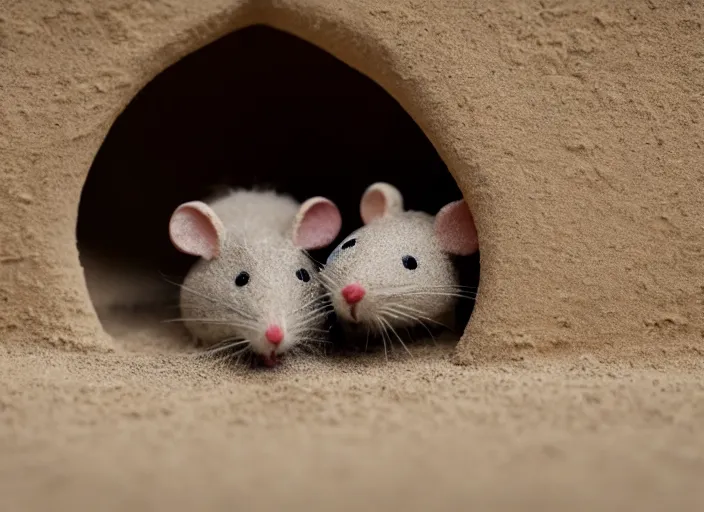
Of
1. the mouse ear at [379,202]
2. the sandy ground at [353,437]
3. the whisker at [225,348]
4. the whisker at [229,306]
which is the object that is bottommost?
the sandy ground at [353,437]

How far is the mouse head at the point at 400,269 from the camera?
278cm

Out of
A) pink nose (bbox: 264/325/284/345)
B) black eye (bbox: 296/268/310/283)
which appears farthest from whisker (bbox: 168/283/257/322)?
black eye (bbox: 296/268/310/283)

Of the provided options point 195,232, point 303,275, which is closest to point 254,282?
point 303,275

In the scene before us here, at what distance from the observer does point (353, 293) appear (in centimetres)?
271

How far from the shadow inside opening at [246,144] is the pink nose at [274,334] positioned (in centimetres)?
135

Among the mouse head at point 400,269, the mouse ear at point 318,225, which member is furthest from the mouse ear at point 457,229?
the mouse ear at point 318,225

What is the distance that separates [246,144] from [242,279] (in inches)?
59.8

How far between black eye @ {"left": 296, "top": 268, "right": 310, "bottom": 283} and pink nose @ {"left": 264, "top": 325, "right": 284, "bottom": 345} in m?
0.33

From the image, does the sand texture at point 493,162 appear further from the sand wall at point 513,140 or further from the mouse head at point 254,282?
the mouse head at point 254,282

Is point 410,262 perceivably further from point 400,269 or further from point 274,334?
point 274,334

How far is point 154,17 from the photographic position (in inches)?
108

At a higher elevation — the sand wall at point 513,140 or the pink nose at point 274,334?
the sand wall at point 513,140

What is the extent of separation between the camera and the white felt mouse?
9.13 feet

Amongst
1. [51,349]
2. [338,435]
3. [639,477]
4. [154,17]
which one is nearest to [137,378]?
[51,349]
